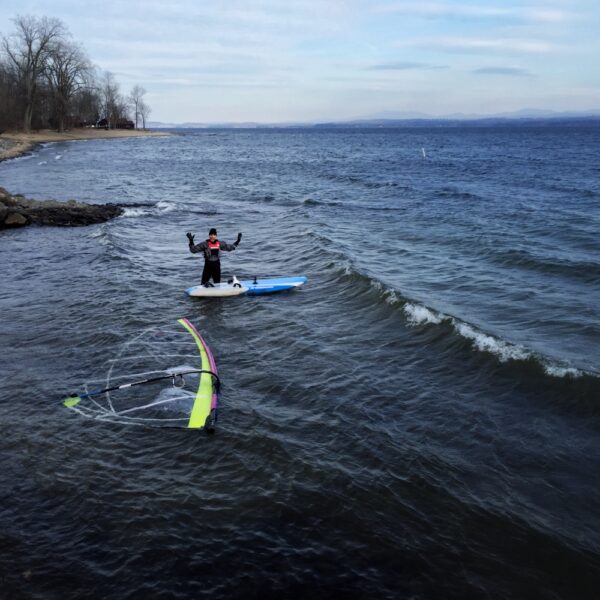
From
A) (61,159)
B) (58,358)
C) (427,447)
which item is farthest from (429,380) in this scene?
(61,159)

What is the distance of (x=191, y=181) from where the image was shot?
53.9m

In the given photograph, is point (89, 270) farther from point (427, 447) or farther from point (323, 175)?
point (323, 175)

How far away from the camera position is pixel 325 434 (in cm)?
1041

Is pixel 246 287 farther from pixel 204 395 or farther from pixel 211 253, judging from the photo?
pixel 204 395

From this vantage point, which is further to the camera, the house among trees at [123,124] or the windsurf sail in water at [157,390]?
the house among trees at [123,124]

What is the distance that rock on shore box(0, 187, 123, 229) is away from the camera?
2864 cm

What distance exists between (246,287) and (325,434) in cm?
911

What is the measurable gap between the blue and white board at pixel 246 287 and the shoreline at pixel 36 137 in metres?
55.9

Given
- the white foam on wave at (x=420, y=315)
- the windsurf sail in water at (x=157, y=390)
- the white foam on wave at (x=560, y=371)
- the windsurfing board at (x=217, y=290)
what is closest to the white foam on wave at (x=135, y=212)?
the windsurfing board at (x=217, y=290)

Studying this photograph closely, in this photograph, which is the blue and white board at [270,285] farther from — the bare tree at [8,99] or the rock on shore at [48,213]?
the bare tree at [8,99]

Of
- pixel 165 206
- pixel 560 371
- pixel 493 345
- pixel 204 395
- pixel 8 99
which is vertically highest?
pixel 8 99

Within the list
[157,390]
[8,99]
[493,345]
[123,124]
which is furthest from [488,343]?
[123,124]

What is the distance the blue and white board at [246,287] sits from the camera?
18.4m

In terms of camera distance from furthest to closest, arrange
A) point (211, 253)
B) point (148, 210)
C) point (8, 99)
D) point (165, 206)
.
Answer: point (8, 99), point (165, 206), point (148, 210), point (211, 253)
